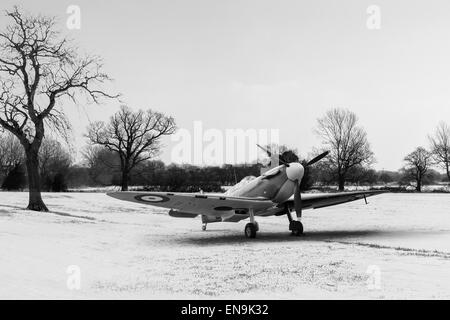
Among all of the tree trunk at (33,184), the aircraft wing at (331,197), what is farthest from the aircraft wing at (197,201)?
the tree trunk at (33,184)

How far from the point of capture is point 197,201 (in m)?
15.4

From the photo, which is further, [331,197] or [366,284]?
[331,197]

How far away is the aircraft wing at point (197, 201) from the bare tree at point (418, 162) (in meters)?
73.6

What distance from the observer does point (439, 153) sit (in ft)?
265

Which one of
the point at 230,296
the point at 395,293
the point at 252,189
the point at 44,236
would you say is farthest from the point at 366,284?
the point at 44,236

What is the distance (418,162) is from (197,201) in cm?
8054

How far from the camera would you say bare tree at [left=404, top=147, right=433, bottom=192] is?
8433 cm

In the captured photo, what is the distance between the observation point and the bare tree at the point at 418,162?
3320 inches

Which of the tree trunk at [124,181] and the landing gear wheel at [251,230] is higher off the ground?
the tree trunk at [124,181]

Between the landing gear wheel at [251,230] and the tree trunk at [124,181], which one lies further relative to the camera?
the tree trunk at [124,181]

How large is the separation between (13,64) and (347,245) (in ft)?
78.0

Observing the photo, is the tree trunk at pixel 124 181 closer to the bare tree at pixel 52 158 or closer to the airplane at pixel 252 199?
the bare tree at pixel 52 158

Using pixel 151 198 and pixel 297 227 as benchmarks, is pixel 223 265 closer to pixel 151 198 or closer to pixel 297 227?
pixel 151 198
